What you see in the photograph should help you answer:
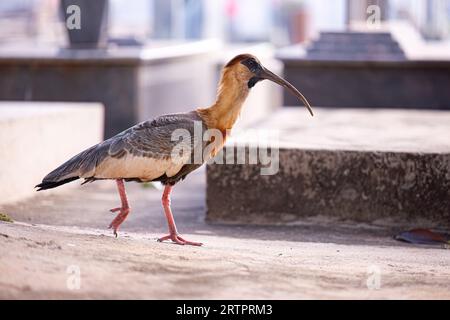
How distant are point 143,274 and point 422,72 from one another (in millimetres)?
8905

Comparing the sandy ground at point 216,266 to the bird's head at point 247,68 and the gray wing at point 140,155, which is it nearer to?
the gray wing at point 140,155

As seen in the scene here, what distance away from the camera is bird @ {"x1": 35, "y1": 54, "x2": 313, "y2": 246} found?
6.16 m

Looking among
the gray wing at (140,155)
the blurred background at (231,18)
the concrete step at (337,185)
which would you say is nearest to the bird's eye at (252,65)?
the gray wing at (140,155)

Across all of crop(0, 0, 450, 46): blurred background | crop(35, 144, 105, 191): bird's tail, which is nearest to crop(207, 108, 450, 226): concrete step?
crop(35, 144, 105, 191): bird's tail

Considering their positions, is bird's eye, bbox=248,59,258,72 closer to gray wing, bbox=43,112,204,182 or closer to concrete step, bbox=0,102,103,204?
gray wing, bbox=43,112,204,182

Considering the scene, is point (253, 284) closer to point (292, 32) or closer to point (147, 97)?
point (147, 97)

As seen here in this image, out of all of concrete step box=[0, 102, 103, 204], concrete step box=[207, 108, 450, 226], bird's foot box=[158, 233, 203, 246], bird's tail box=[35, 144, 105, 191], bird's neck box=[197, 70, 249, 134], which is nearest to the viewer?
bird's tail box=[35, 144, 105, 191]

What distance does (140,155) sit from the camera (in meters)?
6.21

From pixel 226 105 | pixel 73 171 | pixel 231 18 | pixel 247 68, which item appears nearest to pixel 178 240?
pixel 73 171

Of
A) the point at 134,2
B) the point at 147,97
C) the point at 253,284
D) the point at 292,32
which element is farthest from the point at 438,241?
the point at 134,2

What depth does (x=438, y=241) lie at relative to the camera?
24.8 feet

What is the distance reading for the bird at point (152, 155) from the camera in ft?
20.2

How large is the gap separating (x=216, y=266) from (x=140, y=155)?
1.20 m

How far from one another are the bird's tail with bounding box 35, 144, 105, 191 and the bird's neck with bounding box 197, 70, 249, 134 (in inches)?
31.2
